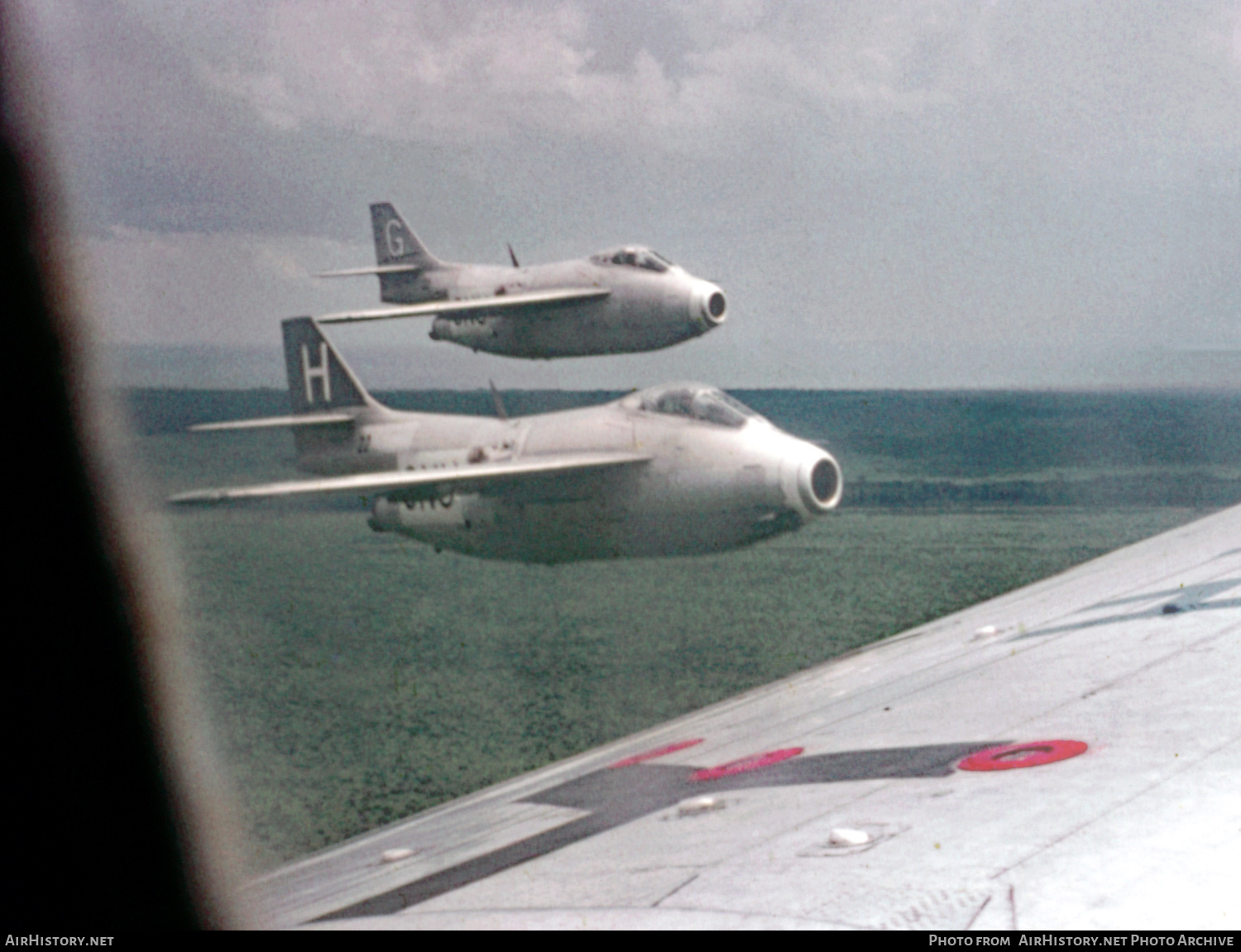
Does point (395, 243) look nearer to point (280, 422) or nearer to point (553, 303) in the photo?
point (553, 303)

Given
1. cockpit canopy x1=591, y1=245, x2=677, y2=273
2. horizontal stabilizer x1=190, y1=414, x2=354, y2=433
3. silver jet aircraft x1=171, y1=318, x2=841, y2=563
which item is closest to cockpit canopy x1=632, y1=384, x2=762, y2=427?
silver jet aircraft x1=171, y1=318, x2=841, y2=563

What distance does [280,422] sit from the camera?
443 centimetres

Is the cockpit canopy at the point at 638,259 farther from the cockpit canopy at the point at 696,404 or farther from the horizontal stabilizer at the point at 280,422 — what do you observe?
the horizontal stabilizer at the point at 280,422

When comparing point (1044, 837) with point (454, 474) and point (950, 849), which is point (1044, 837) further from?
point (454, 474)

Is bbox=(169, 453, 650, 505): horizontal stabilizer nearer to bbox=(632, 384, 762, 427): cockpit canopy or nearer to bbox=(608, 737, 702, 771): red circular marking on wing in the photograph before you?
bbox=(632, 384, 762, 427): cockpit canopy

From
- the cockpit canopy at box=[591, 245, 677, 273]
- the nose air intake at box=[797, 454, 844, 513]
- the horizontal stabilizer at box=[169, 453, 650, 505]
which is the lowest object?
the nose air intake at box=[797, 454, 844, 513]

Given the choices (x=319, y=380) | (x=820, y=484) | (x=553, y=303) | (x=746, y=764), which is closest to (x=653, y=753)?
(x=746, y=764)

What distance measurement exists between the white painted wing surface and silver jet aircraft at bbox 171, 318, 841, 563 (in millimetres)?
921

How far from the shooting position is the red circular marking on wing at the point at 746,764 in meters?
2.22

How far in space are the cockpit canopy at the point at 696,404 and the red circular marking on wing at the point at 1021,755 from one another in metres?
2.44

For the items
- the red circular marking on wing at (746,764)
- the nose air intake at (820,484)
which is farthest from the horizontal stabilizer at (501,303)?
the red circular marking on wing at (746,764)

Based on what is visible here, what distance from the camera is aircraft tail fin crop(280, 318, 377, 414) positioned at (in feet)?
15.5

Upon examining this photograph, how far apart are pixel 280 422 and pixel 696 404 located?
78.9 inches

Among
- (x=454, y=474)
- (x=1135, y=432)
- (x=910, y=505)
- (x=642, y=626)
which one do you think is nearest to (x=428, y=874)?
(x=454, y=474)
